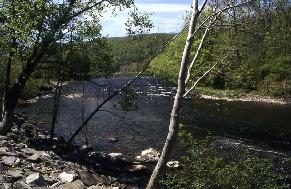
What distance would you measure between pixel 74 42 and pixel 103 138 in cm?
1224

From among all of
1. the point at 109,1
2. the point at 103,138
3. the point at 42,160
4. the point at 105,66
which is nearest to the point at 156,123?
the point at 103,138

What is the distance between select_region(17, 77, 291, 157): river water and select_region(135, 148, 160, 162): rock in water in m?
1.04

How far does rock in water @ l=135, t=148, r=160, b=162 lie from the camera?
1107 inches

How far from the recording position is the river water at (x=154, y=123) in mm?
33622

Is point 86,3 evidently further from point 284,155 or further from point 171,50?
point 284,155

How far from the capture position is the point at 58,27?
70.4ft

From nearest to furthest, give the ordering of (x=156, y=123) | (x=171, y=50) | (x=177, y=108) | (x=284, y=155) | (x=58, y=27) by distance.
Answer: (x=177, y=108) < (x=171, y=50) < (x=58, y=27) < (x=284, y=155) < (x=156, y=123)

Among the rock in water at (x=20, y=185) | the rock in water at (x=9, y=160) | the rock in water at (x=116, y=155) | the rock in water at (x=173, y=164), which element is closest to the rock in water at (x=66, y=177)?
the rock in water at (x=9, y=160)

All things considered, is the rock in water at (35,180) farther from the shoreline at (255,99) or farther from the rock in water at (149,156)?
the shoreline at (255,99)

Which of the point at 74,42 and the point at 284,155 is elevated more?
the point at 74,42

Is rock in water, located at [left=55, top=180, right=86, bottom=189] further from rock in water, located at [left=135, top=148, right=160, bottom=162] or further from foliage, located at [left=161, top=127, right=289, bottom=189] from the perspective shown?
rock in water, located at [left=135, top=148, right=160, bottom=162]

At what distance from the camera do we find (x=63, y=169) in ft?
59.7

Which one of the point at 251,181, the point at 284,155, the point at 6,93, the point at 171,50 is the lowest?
the point at 284,155

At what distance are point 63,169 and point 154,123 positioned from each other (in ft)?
80.4
